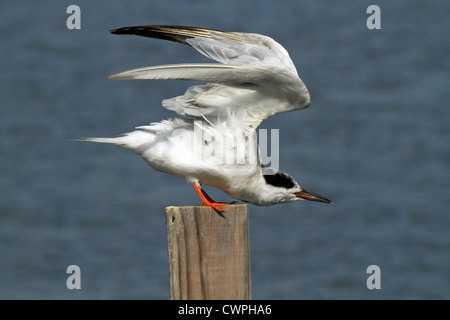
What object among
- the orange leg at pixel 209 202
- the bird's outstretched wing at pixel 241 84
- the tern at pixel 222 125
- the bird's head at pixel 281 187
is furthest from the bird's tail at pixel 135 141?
the bird's head at pixel 281 187

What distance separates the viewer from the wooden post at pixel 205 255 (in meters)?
3.21

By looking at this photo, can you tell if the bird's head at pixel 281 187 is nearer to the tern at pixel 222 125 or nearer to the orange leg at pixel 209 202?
the tern at pixel 222 125

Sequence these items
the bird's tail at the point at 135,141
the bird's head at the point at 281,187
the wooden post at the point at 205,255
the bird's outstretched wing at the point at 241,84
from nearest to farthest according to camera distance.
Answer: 1. the wooden post at the point at 205,255
2. the bird's outstretched wing at the point at 241,84
3. the bird's tail at the point at 135,141
4. the bird's head at the point at 281,187

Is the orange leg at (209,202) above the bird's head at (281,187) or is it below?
below

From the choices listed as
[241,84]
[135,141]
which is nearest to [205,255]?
[135,141]

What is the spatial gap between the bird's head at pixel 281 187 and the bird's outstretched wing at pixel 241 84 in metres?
0.38

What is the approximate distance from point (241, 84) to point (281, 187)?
799mm

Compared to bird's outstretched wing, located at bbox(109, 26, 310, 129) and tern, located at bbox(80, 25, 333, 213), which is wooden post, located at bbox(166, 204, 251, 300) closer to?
tern, located at bbox(80, 25, 333, 213)

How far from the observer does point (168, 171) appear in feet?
13.1

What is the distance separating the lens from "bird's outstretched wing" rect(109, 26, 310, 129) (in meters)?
3.76

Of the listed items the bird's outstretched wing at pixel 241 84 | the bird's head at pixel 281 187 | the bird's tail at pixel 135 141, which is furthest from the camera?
the bird's head at pixel 281 187

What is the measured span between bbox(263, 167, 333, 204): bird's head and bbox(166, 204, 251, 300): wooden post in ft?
3.58

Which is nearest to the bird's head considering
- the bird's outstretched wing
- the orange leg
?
the bird's outstretched wing
